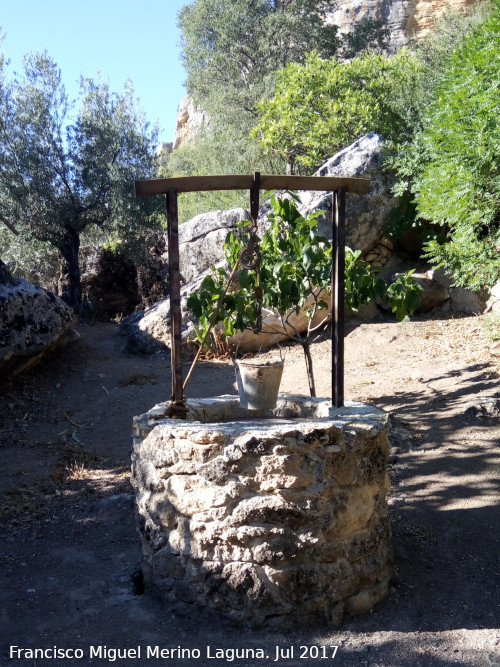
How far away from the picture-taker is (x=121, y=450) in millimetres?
7074

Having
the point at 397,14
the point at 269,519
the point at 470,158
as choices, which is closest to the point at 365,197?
the point at 470,158

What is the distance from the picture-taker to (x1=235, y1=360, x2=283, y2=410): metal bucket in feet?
12.8

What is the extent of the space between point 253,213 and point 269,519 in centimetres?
196

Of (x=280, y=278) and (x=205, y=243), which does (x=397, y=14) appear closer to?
(x=205, y=243)

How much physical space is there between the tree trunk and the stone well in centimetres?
1020

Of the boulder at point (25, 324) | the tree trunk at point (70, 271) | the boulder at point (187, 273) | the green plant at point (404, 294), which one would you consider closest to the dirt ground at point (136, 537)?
the boulder at point (25, 324)

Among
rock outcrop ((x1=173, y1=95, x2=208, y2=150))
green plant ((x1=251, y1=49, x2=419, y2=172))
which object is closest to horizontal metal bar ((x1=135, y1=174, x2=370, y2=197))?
green plant ((x1=251, y1=49, x2=419, y2=172))

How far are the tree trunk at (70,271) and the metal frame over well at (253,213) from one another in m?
9.69

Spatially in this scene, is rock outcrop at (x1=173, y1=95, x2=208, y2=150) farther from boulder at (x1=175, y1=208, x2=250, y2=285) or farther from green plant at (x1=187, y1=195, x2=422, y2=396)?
green plant at (x1=187, y1=195, x2=422, y2=396)

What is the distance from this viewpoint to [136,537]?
482 centimetres

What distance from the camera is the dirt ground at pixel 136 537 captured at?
3.30 m

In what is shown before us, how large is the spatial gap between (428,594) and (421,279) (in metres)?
7.22

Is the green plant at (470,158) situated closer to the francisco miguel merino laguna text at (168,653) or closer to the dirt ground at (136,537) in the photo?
the dirt ground at (136,537)

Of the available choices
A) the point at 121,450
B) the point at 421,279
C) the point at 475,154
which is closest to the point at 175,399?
the point at 121,450
